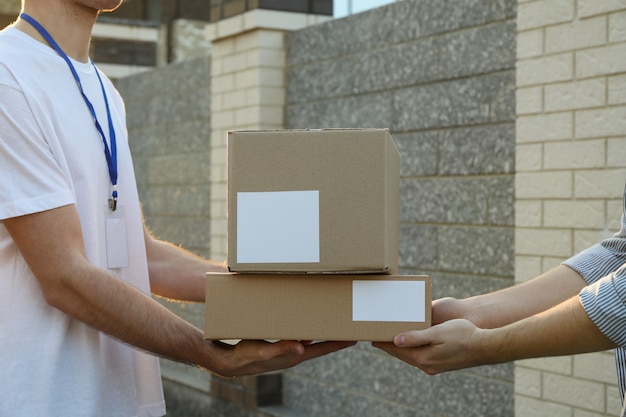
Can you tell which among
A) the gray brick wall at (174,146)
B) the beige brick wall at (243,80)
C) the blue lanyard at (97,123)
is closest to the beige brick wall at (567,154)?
the beige brick wall at (243,80)

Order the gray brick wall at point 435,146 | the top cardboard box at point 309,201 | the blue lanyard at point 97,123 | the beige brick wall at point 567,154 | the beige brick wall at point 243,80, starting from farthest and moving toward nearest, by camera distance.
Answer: the beige brick wall at point 243,80, the gray brick wall at point 435,146, the beige brick wall at point 567,154, the blue lanyard at point 97,123, the top cardboard box at point 309,201

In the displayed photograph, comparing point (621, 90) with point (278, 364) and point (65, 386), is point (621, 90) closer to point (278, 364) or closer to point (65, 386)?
point (278, 364)

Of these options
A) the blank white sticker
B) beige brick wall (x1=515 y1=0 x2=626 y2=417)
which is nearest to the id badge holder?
the blank white sticker

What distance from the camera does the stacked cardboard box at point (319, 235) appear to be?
2.27 m

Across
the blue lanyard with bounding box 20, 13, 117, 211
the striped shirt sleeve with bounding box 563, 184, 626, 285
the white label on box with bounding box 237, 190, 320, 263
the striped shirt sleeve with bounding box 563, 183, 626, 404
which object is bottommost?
the striped shirt sleeve with bounding box 563, 183, 626, 404

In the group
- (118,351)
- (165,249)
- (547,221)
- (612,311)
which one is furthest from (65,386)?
(547,221)

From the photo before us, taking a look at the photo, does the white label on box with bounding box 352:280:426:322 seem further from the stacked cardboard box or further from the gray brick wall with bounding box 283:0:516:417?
the gray brick wall with bounding box 283:0:516:417

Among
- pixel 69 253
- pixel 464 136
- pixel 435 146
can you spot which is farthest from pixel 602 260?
pixel 435 146

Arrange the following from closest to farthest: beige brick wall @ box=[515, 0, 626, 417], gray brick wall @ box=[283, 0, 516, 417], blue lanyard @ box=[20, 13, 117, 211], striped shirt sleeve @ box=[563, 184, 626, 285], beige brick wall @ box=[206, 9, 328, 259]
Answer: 1. blue lanyard @ box=[20, 13, 117, 211]
2. striped shirt sleeve @ box=[563, 184, 626, 285]
3. beige brick wall @ box=[515, 0, 626, 417]
4. gray brick wall @ box=[283, 0, 516, 417]
5. beige brick wall @ box=[206, 9, 328, 259]

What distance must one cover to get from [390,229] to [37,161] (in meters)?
0.86

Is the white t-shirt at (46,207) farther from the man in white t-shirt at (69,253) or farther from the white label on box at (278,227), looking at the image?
the white label on box at (278,227)

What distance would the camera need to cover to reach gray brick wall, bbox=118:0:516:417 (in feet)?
16.3

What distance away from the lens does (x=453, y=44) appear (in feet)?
17.2

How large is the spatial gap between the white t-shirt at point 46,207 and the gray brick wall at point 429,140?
9.04ft
